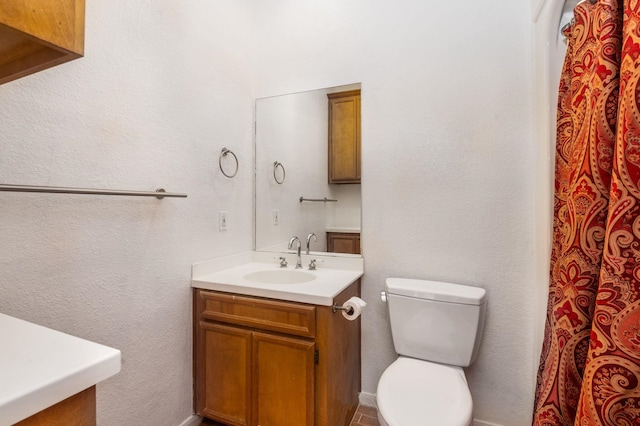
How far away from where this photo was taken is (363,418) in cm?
171

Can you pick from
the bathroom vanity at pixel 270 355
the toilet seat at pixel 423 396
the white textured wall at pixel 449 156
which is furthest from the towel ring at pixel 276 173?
the toilet seat at pixel 423 396

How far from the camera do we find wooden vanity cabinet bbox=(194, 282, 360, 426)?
1.37 metres

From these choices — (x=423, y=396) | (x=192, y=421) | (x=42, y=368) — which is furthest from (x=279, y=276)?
(x=42, y=368)

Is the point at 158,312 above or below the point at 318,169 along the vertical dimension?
below

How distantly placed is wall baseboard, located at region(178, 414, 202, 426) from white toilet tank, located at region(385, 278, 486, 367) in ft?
3.79

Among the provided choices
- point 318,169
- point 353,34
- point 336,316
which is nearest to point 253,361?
point 336,316

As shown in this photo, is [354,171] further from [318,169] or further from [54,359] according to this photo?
[54,359]

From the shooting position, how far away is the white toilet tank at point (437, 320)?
1.47 meters

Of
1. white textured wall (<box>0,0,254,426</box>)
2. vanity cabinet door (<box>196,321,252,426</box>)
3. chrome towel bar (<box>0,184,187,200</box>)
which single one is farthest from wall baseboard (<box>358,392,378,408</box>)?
chrome towel bar (<box>0,184,187,200</box>)

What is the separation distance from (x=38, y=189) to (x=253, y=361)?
112 centimetres

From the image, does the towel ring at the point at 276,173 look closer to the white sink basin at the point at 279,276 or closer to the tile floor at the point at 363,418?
the white sink basin at the point at 279,276

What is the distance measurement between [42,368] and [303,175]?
5.55 feet

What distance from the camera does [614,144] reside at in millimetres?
719

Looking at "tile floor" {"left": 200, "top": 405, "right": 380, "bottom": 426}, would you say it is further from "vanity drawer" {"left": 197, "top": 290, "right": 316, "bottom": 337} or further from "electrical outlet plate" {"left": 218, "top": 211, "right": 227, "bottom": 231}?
"electrical outlet plate" {"left": 218, "top": 211, "right": 227, "bottom": 231}
